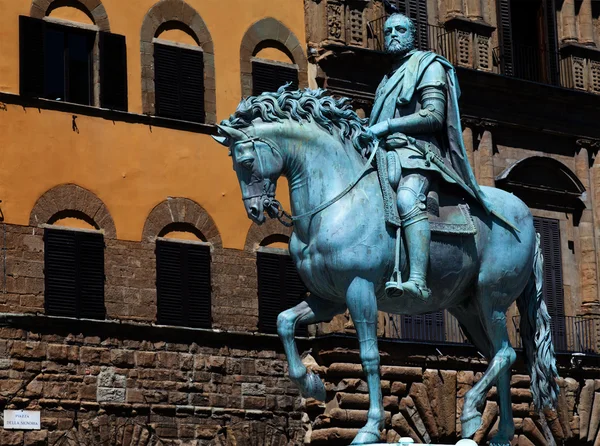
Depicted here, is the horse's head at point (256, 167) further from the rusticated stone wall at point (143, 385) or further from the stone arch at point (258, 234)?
the stone arch at point (258, 234)

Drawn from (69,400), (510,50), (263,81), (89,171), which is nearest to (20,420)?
(69,400)

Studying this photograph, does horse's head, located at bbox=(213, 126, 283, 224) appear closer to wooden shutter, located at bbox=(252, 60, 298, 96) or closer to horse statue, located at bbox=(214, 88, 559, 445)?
horse statue, located at bbox=(214, 88, 559, 445)

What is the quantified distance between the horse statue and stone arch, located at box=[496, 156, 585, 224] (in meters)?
18.8

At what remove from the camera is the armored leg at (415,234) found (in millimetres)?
14742

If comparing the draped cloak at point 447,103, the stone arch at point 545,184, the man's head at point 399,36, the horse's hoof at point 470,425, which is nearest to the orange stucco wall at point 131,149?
the stone arch at point 545,184

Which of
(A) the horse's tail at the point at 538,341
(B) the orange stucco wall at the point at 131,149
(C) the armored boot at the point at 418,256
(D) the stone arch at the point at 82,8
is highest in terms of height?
(D) the stone arch at the point at 82,8

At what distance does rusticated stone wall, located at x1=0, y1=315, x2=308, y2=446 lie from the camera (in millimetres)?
27891

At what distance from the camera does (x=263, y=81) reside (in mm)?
31297

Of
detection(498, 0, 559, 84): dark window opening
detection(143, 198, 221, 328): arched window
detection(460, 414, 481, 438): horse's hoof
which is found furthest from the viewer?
detection(498, 0, 559, 84): dark window opening

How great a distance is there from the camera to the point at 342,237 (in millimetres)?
14719

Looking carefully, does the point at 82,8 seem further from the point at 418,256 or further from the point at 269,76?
the point at 418,256

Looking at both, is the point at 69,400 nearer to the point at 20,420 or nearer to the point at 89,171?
the point at 20,420

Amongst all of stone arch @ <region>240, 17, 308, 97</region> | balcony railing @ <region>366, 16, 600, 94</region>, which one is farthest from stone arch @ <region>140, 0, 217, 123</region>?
balcony railing @ <region>366, 16, 600, 94</region>

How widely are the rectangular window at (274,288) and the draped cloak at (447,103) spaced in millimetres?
14827
